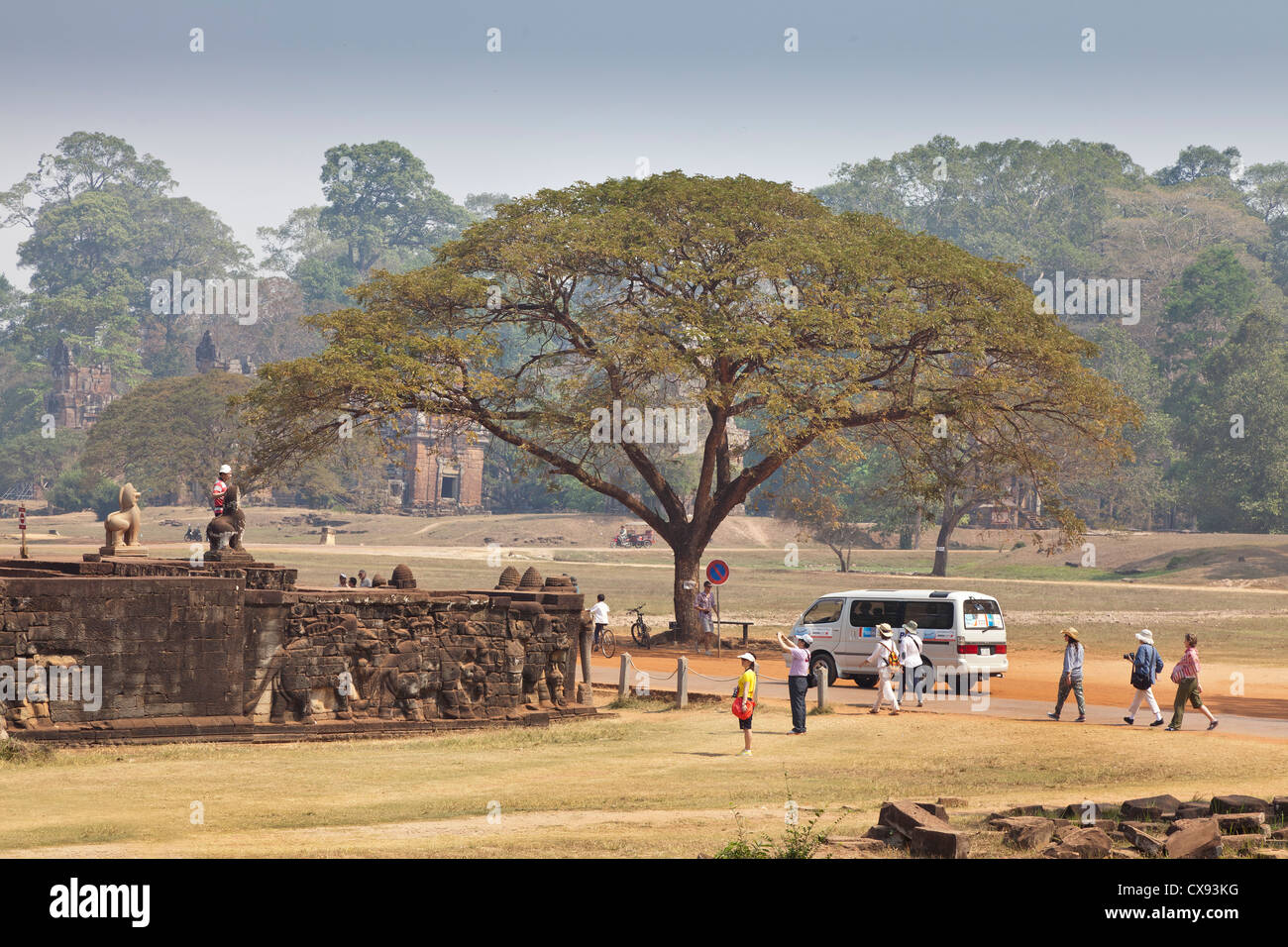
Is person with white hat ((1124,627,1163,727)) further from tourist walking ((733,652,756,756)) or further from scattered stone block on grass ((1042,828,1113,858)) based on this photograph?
scattered stone block on grass ((1042,828,1113,858))

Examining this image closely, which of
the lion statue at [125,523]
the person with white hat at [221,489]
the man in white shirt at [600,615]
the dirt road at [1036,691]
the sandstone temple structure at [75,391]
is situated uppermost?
the sandstone temple structure at [75,391]

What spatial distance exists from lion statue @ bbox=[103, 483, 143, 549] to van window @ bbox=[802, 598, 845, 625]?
13.7 m

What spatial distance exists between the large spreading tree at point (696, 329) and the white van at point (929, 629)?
699cm

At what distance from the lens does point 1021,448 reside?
120ft

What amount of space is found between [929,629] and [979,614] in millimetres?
1041

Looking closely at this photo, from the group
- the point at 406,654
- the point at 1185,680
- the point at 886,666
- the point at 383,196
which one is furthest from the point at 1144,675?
the point at 383,196

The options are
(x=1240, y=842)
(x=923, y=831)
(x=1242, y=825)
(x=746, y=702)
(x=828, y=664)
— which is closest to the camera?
(x=923, y=831)

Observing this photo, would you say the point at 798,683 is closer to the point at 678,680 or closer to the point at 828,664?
the point at 678,680

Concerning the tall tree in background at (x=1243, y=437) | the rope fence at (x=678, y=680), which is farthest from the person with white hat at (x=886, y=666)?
the tall tree in background at (x=1243, y=437)

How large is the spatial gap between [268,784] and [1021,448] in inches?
1025

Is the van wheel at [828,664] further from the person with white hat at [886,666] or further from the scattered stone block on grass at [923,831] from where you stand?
the scattered stone block on grass at [923,831]

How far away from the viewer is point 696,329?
1341 inches

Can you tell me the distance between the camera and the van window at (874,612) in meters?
Result: 26.6

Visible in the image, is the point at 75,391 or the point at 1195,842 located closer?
the point at 1195,842
